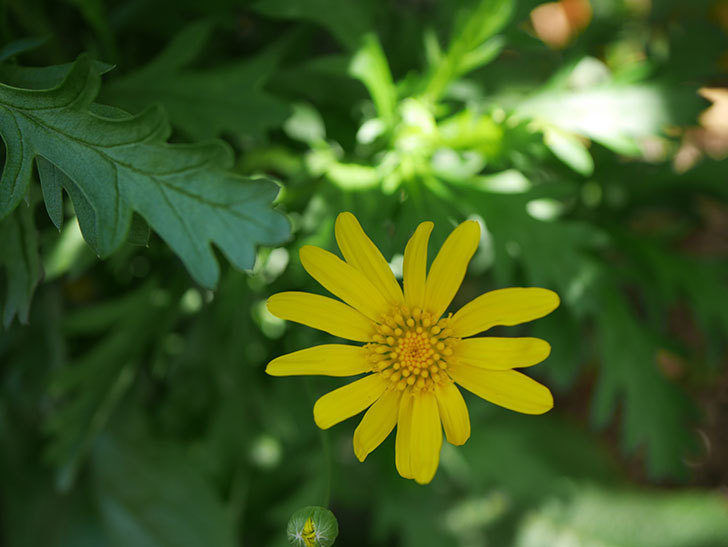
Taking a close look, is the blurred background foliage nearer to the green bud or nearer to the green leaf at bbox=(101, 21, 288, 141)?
the green leaf at bbox=(101, 21, 288, 141)

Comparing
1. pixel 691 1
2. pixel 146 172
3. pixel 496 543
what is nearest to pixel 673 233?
pixel 691 1

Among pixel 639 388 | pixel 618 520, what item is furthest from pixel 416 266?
pixel 618 520

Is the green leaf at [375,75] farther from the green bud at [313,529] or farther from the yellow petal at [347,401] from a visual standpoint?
the green bud at [313,529]

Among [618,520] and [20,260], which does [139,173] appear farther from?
[618,520]

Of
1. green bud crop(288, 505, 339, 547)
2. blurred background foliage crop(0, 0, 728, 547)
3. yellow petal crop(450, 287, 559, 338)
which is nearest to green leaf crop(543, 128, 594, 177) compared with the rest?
blurred background foliage crop(0, 0, 728, 547)

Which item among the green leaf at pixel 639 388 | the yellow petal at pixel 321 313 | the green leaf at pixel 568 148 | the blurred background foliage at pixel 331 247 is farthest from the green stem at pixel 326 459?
the green leaf at pixel 639 388

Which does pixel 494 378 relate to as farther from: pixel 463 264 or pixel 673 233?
pixel 673 233
